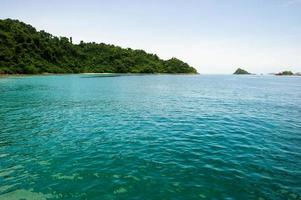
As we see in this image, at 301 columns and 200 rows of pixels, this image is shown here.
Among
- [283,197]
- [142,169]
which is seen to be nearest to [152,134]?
[142,169]

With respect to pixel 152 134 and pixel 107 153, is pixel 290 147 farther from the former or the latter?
pixel 107 153

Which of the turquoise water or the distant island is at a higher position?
the distant island

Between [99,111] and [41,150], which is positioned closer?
[41,150]

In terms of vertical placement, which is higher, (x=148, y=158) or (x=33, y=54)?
(x=33, y=54)

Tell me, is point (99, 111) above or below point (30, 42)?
below

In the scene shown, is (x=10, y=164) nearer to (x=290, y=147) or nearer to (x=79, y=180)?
(x=79, y=180)

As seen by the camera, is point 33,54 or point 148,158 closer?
point 148,158

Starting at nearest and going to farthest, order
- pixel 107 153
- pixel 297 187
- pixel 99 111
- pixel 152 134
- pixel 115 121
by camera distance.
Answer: pixel 297 187 < pixel 107 153 < pixel 152 134 < pixel 115 121 < pixel 99 111

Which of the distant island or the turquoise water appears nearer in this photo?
the turquoise water

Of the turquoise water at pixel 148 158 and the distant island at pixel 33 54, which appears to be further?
the distant island at pixel 33 54

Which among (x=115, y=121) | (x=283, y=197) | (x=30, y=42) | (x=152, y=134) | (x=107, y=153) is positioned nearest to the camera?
(x=283, y=197)

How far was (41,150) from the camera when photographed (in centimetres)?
1645

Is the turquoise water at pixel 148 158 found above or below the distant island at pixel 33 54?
below

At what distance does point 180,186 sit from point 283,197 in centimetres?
468
